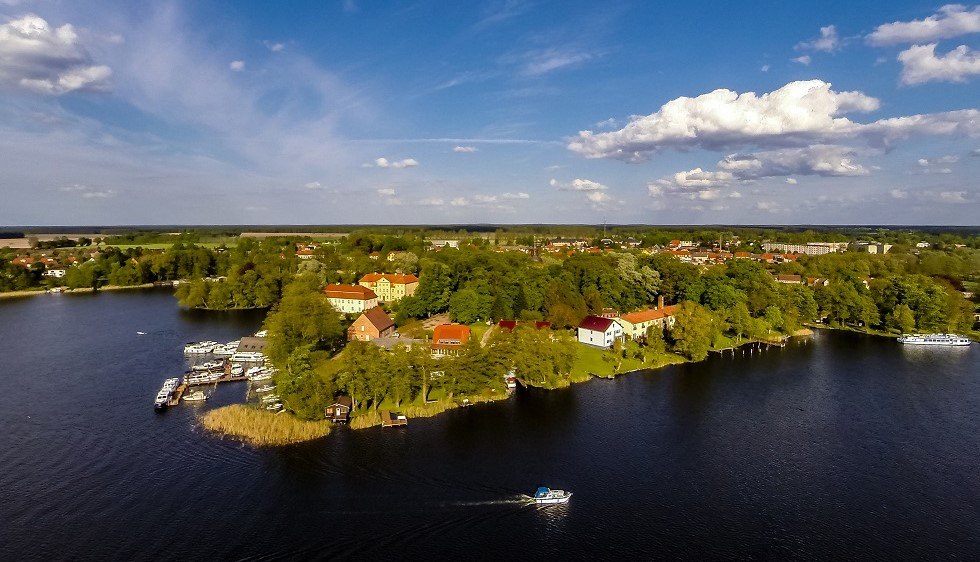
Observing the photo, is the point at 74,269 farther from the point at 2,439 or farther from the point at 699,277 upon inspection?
the point at 699,277

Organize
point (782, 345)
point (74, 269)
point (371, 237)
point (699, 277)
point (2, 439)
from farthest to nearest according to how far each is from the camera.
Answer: point (371, 237) < point (74, 269) < point (699, 277) < point (782, 345) < point (2, 439)

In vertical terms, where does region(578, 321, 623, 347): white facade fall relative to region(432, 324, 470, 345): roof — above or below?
below

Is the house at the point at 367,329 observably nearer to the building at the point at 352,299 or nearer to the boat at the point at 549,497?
the building at the point at 352,299

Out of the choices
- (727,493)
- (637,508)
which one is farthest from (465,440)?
(727,493)

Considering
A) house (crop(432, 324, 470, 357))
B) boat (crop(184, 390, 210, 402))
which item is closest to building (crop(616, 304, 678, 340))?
house (crop(432, 324, 470, 357))

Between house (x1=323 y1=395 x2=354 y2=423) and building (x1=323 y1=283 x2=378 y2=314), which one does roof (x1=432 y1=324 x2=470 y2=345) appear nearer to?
house (x1=323 y1=395 x2=354 y2=423)
